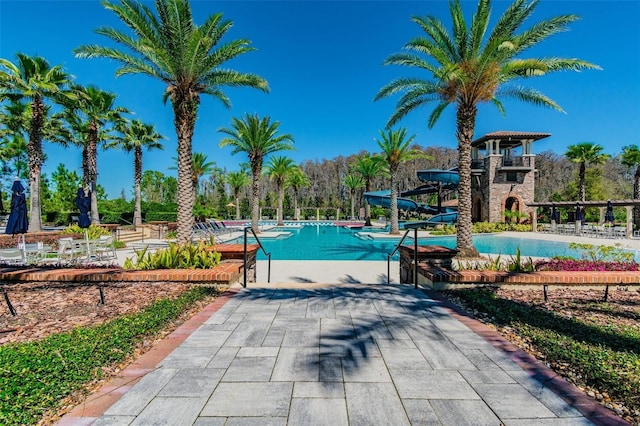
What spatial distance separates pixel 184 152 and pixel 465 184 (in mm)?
8620

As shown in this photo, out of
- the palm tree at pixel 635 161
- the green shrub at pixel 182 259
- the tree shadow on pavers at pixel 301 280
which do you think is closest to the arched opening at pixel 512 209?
the palm tree at pixel 635 161

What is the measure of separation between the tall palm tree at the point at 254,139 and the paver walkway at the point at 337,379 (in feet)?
56.5

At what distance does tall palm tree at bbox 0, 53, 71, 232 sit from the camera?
1534 centimetres

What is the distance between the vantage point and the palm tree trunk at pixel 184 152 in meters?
9.78

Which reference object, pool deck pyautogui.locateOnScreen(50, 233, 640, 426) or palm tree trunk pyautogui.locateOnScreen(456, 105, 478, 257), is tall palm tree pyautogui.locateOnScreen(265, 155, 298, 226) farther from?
pool deck pyautogui.locateOnScreen(50, 233, 640, 426)

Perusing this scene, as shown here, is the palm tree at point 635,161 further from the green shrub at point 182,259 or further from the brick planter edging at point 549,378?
the green shrub at point 182,259

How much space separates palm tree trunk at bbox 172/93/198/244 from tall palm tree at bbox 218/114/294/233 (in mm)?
10709

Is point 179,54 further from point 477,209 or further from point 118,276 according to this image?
point 477,209

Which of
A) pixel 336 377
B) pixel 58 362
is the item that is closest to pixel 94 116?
pixel 58 362

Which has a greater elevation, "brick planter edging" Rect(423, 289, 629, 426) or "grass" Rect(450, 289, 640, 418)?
"grass" Rect(450, 289, 640, 418)

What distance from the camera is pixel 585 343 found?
3.32m

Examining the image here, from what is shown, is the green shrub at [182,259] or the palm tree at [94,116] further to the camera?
the palm tree at [94,116]

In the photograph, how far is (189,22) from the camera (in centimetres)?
927

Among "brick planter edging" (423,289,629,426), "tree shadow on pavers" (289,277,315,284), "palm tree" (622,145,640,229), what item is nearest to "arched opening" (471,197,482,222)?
"palm tree" (622,145,640,229)
